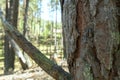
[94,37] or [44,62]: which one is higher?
[94,37]

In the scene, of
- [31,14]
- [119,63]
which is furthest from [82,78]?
[31,14]

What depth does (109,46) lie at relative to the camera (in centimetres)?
106

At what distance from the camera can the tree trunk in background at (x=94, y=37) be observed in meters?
1.05

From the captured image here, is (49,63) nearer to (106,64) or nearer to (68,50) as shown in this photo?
(68,50)

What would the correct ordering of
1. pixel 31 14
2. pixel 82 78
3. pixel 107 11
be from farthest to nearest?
pixel 31 14 < pixel 82 78 < pixel 107 11

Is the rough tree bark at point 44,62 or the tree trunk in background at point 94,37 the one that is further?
the rough tree bark at point 44,62

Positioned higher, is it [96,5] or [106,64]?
[96,5]

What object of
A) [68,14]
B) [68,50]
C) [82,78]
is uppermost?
[68,14]

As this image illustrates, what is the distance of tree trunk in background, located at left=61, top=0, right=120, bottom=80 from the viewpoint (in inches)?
41.4

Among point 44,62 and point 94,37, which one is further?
point 44,62

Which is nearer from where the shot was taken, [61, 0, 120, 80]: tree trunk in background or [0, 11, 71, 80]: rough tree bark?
[61, 0, 120, 80]: tree trunk in background

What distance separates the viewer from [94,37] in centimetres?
108

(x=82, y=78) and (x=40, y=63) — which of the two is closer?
(x=82, y=78)

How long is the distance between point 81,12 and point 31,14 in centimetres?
2845
